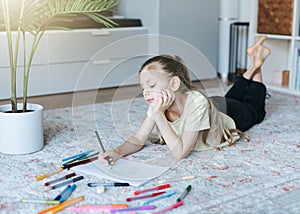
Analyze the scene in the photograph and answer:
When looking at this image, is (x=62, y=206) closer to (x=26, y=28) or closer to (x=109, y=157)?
(x=109, y=157)

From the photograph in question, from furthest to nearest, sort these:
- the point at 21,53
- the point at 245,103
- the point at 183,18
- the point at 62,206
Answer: the point at 183,18
the point at 21,53
the point at 245,103
the point at 62,206

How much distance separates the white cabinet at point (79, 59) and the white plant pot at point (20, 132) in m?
0.98

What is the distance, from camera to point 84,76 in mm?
2971

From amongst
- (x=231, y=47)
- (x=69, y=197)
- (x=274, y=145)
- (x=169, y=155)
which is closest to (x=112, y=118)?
(x=169, y=155)

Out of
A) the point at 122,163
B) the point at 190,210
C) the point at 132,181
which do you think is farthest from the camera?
the point at 122,163

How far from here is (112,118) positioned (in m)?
2.25

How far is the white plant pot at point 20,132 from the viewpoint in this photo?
5.45 feet

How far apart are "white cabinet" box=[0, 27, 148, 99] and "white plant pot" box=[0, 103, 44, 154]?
0.98m

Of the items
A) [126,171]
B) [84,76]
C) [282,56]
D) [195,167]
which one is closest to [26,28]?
[126,171]

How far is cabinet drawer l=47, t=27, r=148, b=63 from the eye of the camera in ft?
9.35

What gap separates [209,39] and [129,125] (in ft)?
5.07

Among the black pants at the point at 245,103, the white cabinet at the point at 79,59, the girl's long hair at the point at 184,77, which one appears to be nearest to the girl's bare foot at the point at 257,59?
the black pants at the point at 245,103

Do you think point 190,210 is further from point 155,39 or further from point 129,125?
point 155,39

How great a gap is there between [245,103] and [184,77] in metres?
0.64
